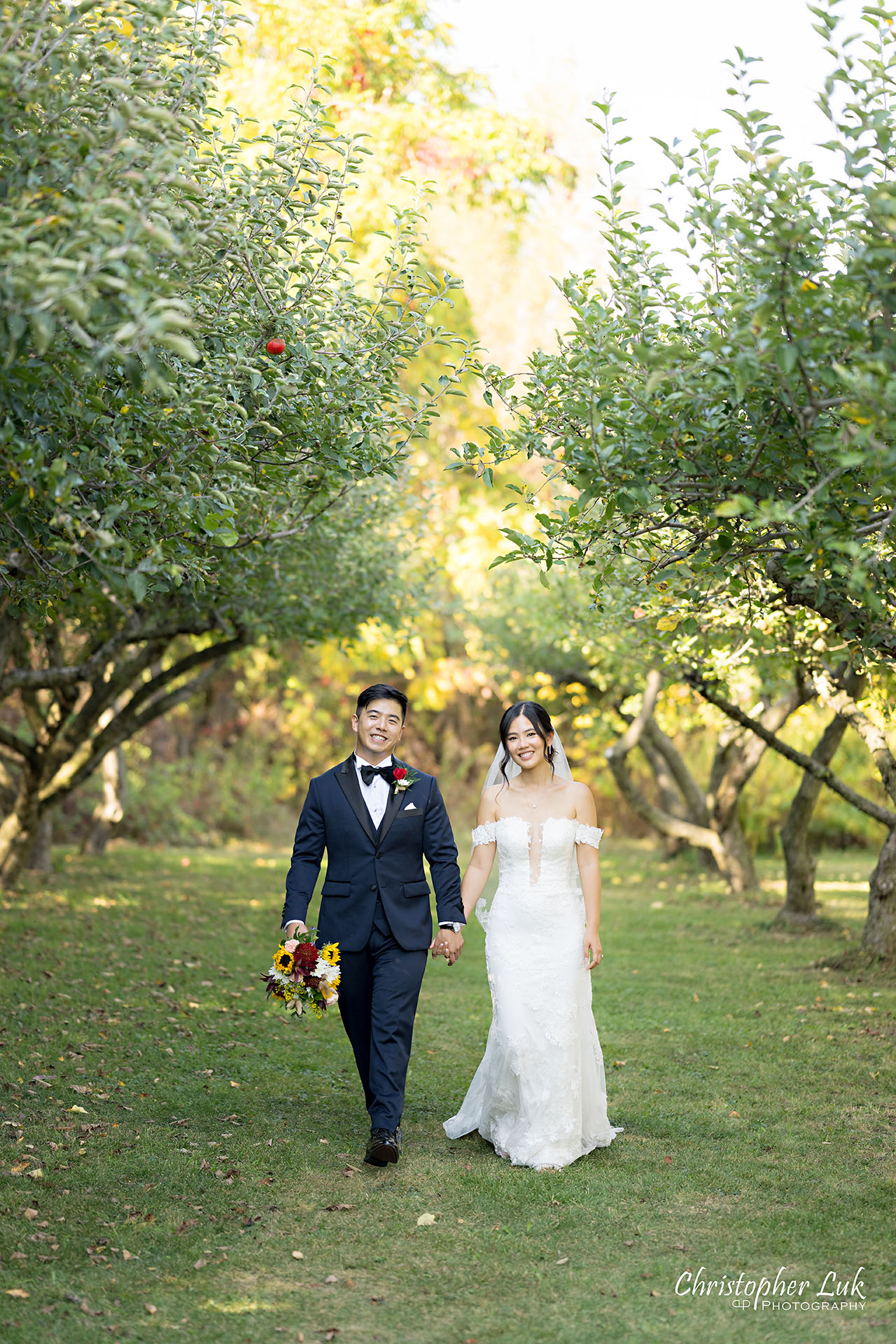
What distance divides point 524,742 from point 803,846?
25.0 feet

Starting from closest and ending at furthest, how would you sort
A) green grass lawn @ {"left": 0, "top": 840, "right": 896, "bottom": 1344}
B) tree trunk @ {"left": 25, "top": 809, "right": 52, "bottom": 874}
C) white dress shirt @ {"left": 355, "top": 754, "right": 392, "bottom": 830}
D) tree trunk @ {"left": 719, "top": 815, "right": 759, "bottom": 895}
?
green grass lawn @ {"left": 0, "top": 840, "right": 896, "bottom": 1344} < white dress shirt @ {"left": 355, "top": 754, "right": 392, "bottom": 830} < tree trunk @ {"left": 719, "top": 815, "right": 759, "bottom": 895} < tree trunk @ {"left": 25, "top": 809, "right": 52, "bottom": 874}

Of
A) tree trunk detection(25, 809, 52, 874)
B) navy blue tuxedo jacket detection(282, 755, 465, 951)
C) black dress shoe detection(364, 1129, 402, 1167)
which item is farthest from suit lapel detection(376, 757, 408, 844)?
tree trunk detection(25, 809, 52, 874)

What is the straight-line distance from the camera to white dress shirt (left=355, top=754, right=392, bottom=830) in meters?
5.94

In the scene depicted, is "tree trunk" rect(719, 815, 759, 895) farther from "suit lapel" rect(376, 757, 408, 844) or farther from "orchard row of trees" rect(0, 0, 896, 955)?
"suit lapel" rect(376, 757, 408, 844)

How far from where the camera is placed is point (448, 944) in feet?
18.7

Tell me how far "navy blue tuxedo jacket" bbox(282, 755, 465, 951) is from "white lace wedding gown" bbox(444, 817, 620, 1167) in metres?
0.29

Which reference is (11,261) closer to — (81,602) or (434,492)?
(81,602)

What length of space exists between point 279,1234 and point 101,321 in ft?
11.3

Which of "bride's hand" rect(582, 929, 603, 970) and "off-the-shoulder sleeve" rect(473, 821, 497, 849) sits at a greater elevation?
"off-the-shoulder sleeve" rect(473, 821, 497, 849)

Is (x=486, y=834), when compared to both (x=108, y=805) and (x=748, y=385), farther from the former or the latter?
(x=108, y=805)

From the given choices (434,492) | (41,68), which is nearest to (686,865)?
(434,492)

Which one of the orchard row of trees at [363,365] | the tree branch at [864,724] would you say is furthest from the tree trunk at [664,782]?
the orchard row of trees at [363,365]

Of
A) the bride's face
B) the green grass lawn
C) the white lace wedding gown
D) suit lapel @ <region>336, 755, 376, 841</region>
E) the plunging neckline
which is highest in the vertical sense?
the bride's face

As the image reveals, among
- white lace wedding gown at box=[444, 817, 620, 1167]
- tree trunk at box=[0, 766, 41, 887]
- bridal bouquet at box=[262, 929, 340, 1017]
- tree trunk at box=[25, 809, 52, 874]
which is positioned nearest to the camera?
bridal bouquet at box=[262, 929, 340, 1017]
